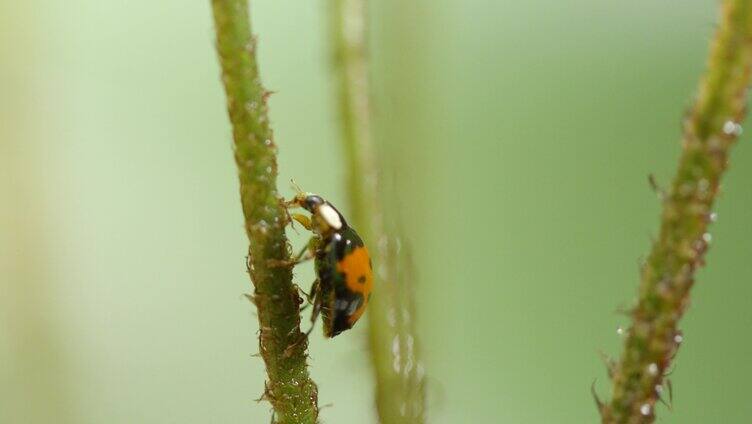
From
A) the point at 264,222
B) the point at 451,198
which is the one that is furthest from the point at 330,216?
the point at 451,198

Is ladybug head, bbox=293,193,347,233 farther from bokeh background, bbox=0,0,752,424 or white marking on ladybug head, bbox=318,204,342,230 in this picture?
bokeh background, bbox=0,0,752,424

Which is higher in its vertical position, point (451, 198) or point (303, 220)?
point (303, 220)

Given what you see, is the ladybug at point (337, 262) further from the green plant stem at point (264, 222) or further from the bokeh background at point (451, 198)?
the bokeh background at point (451, 198)

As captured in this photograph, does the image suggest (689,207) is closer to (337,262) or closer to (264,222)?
(264,222)

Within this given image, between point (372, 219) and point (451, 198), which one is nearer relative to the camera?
point (372, 219)

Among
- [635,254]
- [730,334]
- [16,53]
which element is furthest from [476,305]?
[16,53]

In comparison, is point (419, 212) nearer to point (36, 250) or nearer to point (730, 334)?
point (36, 250)
